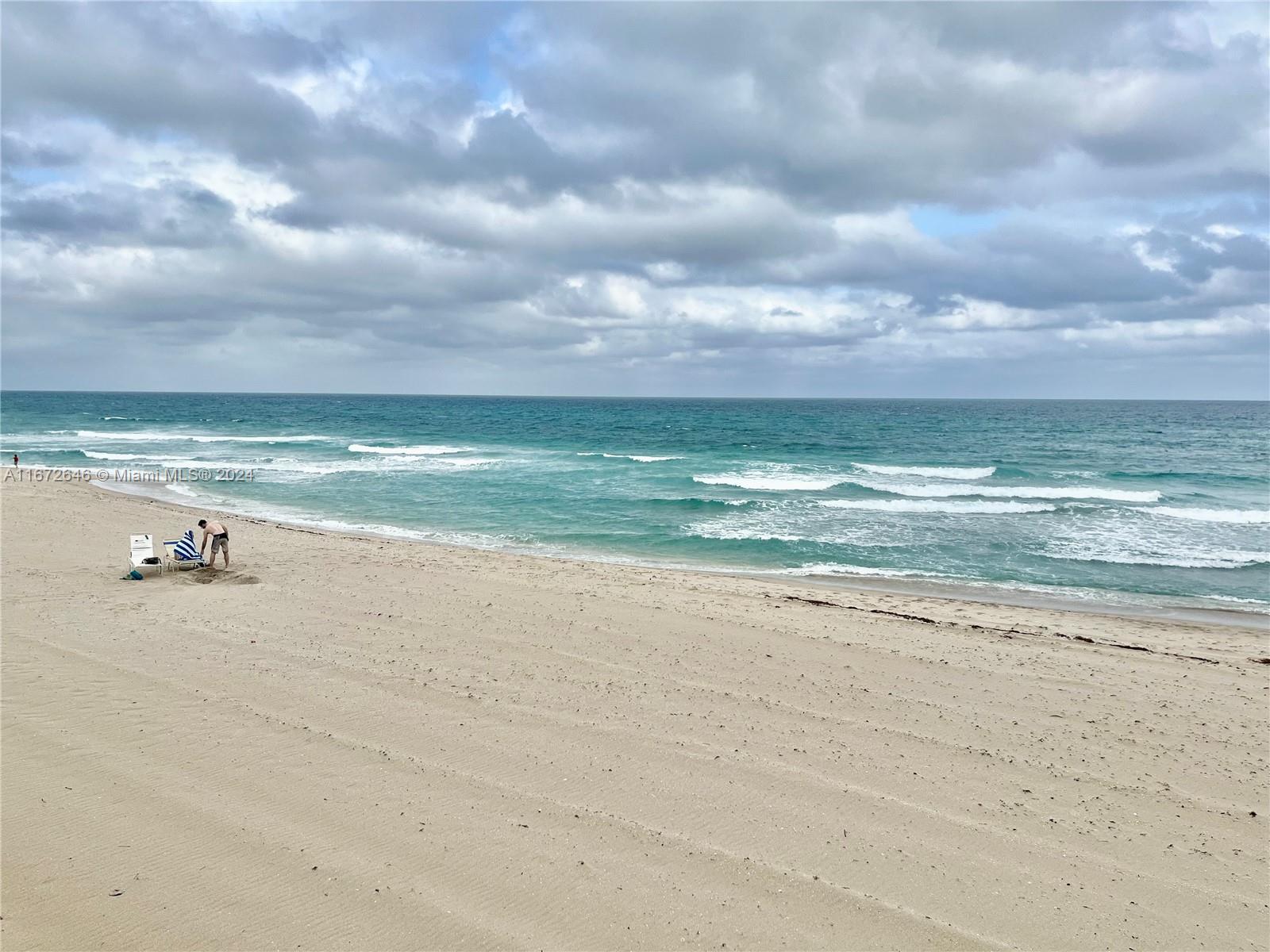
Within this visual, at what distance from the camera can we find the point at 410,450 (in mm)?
42312

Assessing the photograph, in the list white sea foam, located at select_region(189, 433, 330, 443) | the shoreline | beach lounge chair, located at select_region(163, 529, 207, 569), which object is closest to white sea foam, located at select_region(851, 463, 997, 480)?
the shoreline

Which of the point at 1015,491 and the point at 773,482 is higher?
the point at 773,482

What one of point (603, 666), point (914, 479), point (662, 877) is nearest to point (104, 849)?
point (662, 877)

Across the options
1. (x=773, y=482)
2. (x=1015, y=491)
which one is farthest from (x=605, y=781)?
(x=1015, y=491)

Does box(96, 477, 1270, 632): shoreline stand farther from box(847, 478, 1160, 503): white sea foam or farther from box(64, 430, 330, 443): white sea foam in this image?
box(64, 430, 330, 443): white sea foam

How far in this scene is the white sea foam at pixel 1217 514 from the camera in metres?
20.9

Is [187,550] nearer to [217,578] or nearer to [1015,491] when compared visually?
[217,578]

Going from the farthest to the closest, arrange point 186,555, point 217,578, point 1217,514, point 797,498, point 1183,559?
point 797,498 < point 1217,514 < point 1183,559 < point 186,555 < point 217,578

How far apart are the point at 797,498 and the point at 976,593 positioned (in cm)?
1112

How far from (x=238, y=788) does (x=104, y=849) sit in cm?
79

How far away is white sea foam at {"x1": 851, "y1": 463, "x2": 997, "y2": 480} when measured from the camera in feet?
105

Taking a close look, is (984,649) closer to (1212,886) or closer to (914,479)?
(1212,886)

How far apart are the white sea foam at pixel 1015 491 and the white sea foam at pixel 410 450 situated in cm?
2372

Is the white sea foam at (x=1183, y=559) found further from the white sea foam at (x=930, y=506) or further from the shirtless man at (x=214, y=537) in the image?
the shirtless man at (x=214, y=537)
